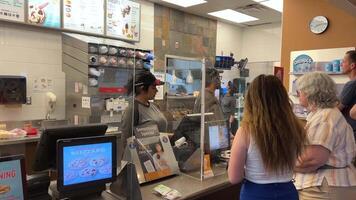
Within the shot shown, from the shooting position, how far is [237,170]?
1.64m

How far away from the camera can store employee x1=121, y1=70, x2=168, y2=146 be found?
2.52 m

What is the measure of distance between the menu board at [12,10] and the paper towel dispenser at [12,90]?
2.34ft

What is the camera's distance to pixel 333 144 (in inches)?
70.9

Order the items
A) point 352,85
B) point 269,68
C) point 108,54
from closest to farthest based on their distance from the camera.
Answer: point 352,85
point 108,54
point 269,68

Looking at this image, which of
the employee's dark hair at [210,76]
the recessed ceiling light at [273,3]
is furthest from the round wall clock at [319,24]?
the employee's dark hair at [210,76]

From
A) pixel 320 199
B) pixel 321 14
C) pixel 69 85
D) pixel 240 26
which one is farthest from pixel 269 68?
pixel 320 199

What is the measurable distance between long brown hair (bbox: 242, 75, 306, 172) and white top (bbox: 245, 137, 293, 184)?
0.09 ft

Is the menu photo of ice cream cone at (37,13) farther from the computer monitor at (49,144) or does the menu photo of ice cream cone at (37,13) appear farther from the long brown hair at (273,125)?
the long brown hair at (273,125)

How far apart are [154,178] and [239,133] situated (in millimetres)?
799

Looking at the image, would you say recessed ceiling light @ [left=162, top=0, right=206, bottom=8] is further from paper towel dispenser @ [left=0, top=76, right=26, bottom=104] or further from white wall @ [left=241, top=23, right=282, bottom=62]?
paper towel dispenser @ [left=0, top=76, right=26, bottom=104]

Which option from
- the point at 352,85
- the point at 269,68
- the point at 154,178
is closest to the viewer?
the point at 154,178

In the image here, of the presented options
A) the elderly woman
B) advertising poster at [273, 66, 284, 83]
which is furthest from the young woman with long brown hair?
advertising poster at [273, 66, 284, 83]

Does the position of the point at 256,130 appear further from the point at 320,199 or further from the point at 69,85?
the point at 69,85

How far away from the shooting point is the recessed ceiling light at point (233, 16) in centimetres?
623
